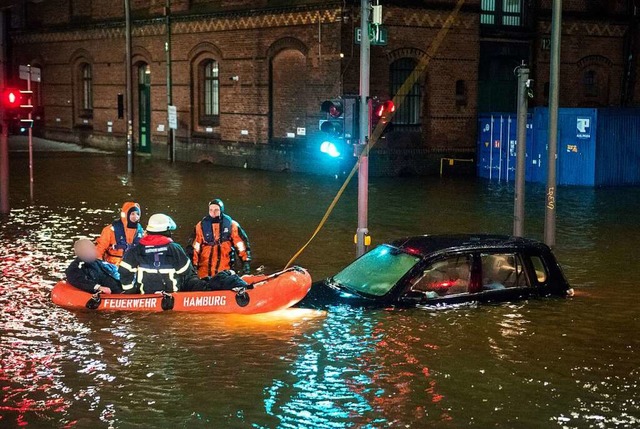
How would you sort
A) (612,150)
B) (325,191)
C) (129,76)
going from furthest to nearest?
(129,76) → (612,150) → (325,191)

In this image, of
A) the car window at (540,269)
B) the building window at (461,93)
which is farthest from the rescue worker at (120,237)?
the building window at (461,93)

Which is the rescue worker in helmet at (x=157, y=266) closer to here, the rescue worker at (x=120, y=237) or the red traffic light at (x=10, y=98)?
the rescue worker at (x=120, y=237)

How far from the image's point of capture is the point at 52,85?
47719 mm

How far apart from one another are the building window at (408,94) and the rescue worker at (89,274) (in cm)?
2042

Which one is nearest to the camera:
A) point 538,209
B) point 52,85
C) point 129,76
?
point 538,209

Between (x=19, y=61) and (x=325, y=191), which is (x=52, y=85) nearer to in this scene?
(x=19, y=61)

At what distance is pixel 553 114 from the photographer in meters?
15.9

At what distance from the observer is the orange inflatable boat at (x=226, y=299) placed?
444 inches

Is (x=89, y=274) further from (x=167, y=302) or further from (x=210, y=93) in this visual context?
(x=210, y=93)

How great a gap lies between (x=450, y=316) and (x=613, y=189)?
61.0 ft

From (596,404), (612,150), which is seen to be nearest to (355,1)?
(612,150)

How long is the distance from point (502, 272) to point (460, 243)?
64cm

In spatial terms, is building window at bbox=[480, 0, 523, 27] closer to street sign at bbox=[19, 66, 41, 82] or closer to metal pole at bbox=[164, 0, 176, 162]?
metal pole at bbox=[164, 0, 176, 162]

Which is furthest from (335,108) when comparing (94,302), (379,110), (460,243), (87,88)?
(87,88)
